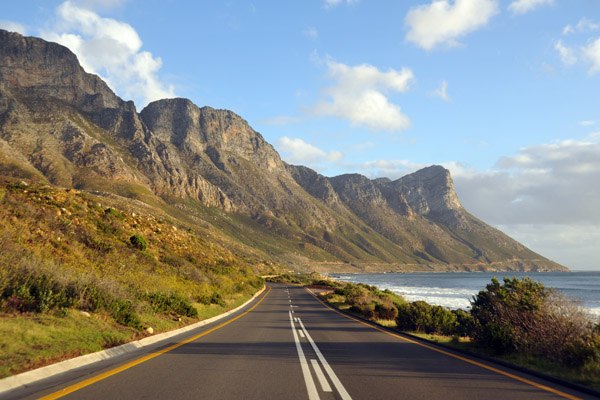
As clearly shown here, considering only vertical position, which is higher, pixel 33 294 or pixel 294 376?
pixel 33 294

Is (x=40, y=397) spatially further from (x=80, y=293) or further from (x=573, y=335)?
(x=573, y=335)

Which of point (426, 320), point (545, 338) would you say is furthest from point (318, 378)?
point (426, 320)

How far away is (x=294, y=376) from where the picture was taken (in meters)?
7.20

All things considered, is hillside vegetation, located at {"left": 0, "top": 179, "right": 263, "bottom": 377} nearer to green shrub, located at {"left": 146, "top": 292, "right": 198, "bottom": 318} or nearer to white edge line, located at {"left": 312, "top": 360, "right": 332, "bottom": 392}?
green shrub, located at {"left": 146, "top": 292, "right": 198, "bottom": 318}

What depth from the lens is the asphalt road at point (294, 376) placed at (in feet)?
19.4

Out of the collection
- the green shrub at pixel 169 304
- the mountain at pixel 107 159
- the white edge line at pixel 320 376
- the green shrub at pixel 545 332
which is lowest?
the green shrub at pixel 169 304

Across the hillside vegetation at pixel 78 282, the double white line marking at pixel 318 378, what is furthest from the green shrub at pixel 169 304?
the double white line marking at pixel 318 378

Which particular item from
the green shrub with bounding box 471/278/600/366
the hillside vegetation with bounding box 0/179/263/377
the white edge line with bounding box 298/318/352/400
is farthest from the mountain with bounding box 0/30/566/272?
the green shrub with bounding box 471/278/600/366

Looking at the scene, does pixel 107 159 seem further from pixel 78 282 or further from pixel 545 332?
pixel 545 332

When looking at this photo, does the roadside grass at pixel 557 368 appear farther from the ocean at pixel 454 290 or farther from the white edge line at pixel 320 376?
the white edge line at pixel 320 376

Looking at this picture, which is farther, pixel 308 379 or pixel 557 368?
pixel 557 368

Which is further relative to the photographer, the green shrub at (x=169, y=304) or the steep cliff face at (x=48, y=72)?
the steep cliff face at (x=48, y=72)

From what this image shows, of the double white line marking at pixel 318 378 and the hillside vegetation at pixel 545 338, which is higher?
the hillside vegetation at pixel 545 338

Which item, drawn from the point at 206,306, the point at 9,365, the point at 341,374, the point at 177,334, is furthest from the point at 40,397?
the point at 206,306
